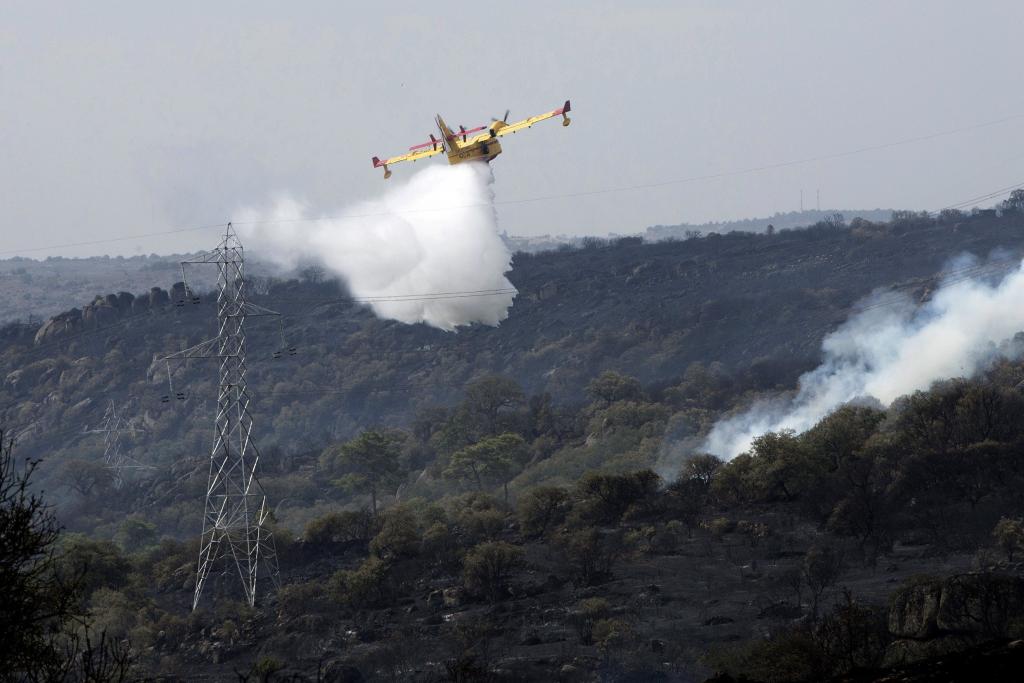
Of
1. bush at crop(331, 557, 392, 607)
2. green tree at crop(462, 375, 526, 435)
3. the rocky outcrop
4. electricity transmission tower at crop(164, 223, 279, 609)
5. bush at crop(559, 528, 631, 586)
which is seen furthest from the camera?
green tree at crop(462, 375, 526, 435)

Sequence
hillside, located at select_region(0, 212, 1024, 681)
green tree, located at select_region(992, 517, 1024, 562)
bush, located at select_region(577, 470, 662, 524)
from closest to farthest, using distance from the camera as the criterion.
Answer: hillside, located at select_region(0, 212, 1024, 681) < green tree, located at select_region(992, 517, 1024, 562) < bush, located at select_region(577, 470, 662, 524)

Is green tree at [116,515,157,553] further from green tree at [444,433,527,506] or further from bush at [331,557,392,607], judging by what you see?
bush at [331,557,392,607]

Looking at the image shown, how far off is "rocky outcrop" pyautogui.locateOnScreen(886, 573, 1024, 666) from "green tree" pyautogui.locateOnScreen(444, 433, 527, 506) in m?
74.4

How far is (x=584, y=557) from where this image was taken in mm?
86188

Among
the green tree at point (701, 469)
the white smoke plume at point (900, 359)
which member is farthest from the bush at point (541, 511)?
the white smoke plume at point (900, 359)

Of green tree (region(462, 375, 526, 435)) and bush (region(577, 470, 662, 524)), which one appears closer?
bush (region(577, 470, 662, 524))

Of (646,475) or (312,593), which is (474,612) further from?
Result: (646,475)

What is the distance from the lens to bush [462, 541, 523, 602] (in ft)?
281

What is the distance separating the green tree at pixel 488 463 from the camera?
136625 millimetres

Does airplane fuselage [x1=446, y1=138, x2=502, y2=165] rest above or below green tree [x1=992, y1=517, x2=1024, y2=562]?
above

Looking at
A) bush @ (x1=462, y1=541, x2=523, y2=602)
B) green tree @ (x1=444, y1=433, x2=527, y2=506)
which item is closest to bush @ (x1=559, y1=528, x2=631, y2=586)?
bush @ (x1=462, y1=541, x2=523, y2=602)

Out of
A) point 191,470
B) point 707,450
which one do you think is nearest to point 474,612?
point 707,450

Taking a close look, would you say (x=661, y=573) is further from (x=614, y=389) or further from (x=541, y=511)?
(x=614, y=389)

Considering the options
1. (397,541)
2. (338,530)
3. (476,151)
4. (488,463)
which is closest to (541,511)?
(397,541)
